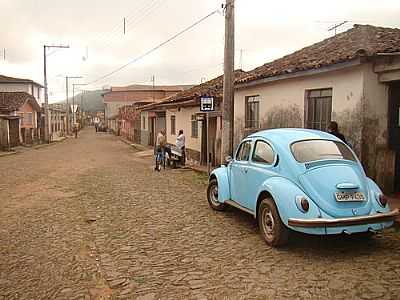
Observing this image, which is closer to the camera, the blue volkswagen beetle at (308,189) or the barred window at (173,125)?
the blue volkswagen beetle at (308,189)

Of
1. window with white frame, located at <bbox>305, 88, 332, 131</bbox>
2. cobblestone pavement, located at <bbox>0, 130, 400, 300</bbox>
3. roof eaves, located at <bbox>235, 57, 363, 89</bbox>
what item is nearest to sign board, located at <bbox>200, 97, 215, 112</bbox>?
roof eaves, located at <bbox>235, 57, 363, 89</bbox>

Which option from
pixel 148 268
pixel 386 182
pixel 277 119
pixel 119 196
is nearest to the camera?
pixel 148 268

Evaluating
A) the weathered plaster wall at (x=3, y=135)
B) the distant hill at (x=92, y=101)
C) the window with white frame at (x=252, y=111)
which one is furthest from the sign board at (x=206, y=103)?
the distant hill at (x=92, y=101)

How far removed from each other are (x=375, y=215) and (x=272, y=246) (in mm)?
1486

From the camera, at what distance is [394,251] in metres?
5.73

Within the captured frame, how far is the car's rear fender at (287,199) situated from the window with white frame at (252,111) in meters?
7.47

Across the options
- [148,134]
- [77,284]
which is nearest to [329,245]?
[77,284]

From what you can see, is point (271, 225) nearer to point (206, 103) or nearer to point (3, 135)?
point (206, 103)

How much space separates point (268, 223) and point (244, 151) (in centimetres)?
176

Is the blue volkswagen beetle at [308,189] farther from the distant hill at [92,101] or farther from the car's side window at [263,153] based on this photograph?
the distant hill at [92,101]

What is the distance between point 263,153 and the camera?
6895mm

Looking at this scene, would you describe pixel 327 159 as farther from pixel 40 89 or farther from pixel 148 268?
pixel 40 89

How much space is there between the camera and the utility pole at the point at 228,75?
11172 millimetres

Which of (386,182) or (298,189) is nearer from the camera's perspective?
(298,189)
